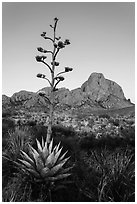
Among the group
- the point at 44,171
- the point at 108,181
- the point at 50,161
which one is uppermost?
the point at 50,161

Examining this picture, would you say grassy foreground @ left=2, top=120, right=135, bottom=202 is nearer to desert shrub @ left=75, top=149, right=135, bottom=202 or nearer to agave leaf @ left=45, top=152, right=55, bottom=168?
desert shrub @ left=75, top=149, right=135, bottom=202

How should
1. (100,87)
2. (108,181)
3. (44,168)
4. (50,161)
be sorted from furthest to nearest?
(100,87)
(108,181)
(50,161)
(44,168)

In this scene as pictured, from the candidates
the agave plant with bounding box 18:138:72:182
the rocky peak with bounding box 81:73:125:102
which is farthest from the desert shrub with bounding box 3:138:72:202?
the rocky peak with bounding box 81:73:125:102

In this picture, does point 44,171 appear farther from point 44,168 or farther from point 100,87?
point 100,87

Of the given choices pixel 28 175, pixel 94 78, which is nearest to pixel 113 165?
pixel 28 175

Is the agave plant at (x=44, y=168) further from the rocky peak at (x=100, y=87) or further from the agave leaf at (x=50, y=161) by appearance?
the rocky peak at (x=100, y=87)

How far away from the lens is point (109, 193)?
3.52 metres

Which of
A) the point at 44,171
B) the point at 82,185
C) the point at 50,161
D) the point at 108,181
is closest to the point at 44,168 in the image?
the point at 44,171

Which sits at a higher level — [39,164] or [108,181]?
[39,164]

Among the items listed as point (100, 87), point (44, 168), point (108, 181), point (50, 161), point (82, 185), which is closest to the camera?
point (44, 168)

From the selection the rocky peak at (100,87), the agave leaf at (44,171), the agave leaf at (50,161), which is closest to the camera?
the agave leaf at (44,171)

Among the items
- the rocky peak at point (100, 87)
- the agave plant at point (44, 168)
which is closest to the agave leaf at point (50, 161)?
the agave plant at point (44, 168)

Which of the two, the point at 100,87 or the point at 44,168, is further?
the point at 100,87

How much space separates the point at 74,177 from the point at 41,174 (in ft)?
2.79
